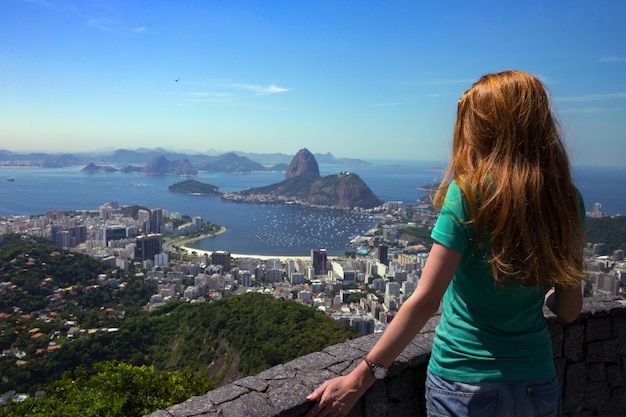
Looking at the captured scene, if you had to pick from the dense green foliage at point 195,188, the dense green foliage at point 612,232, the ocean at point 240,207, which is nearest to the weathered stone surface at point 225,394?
the dense green foliage at point 612,232

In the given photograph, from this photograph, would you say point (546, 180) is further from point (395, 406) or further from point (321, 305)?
point (321, 305)

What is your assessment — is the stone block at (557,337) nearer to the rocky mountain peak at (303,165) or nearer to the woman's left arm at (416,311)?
the woman's left arm at (416,311)

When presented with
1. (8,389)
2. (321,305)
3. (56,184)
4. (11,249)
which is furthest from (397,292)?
(56,184)

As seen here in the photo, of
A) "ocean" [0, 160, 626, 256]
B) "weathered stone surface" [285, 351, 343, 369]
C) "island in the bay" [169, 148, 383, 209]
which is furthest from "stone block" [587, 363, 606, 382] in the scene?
"island in the bay" [169, 148, 383, 209]

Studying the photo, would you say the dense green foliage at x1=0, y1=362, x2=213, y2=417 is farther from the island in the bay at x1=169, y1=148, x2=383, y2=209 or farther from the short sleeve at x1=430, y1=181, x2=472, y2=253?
the island in the bay at x1=169, y1=148, x2=383, y2=209

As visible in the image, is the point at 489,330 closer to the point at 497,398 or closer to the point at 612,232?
the point at 497,398

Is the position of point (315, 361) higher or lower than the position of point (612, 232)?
higher

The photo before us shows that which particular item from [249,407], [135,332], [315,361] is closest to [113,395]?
[315,361]
